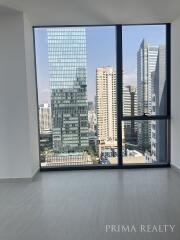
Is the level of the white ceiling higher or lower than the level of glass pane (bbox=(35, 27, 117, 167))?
higher

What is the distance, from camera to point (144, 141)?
5086 mm

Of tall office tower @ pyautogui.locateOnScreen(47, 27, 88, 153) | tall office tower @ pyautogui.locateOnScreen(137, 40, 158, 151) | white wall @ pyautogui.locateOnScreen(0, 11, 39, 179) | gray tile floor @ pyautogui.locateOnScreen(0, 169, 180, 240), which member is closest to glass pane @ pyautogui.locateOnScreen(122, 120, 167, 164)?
tall office tower @ pyautogui.locateOnScreen(137, 40, 158, 151)

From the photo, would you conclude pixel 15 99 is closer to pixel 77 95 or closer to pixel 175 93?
pixel 77 95

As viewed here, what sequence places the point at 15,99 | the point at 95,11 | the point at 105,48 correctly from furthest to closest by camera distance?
the point at 105,48
the point at 15,99
the point at 95,11

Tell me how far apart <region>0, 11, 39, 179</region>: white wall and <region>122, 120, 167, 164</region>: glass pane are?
1.88m

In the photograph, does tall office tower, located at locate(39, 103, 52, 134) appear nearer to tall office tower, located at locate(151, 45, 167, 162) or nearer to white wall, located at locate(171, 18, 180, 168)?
tall office tower, located at locate(151, 45, 167, 162)

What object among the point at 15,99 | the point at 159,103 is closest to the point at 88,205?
the point at 15,99

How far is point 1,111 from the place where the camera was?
4262mm

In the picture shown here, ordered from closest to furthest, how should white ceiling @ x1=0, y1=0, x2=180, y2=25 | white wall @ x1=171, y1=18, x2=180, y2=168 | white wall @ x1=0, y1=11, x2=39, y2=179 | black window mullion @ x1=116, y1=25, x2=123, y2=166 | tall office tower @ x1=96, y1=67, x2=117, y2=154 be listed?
white ceiling @ x1=0, y1=0, x2=180, y2=25 → white wall @ x1=0, y1=11, x2=39, y2=179 → white wall @ x1=171, y1=18, x2=180, y2=168 → black window mullion @ x1=116, y1=25, x2=123, y2=166 → tall office tower @ x1=96, y1=67, x2=117, y2=154

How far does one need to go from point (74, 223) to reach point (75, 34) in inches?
136

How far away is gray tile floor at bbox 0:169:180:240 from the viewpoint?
2684 millimetres

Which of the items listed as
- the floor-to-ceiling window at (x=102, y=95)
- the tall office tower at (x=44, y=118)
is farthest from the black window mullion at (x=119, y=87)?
the tall office tower at (x=44, y=118)

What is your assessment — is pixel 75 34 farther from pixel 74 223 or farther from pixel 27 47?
pixel 74 223

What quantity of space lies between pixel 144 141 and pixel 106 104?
106 centimetres
